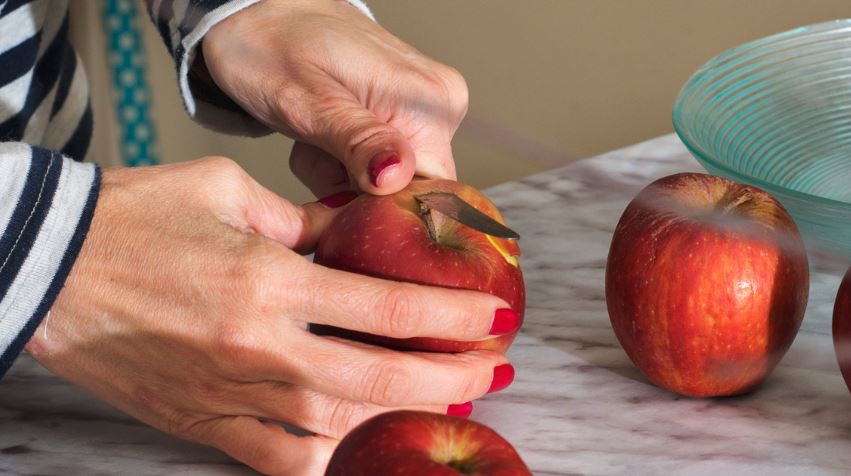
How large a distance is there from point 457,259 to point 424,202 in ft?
0.17

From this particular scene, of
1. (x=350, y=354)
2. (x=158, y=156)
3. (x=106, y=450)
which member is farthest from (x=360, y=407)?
(x=158, y=156)

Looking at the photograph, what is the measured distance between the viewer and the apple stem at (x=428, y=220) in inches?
26.8

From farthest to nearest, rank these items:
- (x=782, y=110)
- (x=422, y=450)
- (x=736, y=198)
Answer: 1. (x=782, y=110)
2. (x=736, y=198)
3. (x=422, y=450)

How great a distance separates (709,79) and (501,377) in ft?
1.25

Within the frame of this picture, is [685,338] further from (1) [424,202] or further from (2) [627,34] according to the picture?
(2) [627,34]

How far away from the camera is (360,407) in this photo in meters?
0.64

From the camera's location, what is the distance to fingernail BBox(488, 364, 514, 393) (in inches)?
26.2

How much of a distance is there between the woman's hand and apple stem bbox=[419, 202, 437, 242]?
11 cm

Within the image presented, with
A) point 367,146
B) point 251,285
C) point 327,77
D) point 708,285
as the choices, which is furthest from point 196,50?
point 708,285

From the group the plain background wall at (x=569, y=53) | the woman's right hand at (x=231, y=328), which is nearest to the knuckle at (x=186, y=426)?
the woman's right hand at (x=231, y=328)

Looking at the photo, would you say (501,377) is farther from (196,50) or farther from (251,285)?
(196,50)

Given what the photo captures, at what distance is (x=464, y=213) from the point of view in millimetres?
688

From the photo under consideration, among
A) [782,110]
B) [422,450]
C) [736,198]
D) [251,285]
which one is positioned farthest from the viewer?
[782,110]

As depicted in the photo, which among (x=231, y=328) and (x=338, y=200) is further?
(x=338, y=200)
